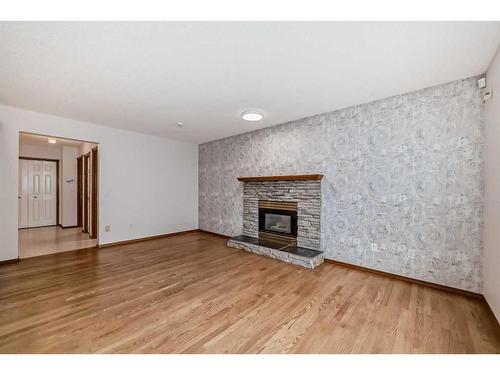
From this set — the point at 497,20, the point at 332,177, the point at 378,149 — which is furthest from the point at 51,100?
the point at 497,20

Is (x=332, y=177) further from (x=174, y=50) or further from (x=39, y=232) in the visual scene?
(x=39, y=232)

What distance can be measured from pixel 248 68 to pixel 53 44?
5.60ft

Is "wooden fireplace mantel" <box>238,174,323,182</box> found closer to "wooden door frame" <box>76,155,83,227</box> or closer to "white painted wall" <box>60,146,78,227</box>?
"wooden door frame" <box>76,155,83,227</box>

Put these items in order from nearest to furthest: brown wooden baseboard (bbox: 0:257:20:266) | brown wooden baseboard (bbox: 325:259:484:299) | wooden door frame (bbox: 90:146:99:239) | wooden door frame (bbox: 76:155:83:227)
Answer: brown wooden baseboard (bbox: 325:259:484:299)
brown wooden baseboard (bbox: 0:257:20:266)
wooden door frame (bbox: 90:146:99:239)
wooden door frame (bbox: 76:155:83:227)

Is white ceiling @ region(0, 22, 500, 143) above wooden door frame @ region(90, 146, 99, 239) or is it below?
above

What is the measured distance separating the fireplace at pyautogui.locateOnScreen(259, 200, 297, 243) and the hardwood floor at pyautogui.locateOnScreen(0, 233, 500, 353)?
92 cm

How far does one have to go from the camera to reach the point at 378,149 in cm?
303

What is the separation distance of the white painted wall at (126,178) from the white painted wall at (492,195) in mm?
5475

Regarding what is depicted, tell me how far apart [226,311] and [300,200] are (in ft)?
7.68

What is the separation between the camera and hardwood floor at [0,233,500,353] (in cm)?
164

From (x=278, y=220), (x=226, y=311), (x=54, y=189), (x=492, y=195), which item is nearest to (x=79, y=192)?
(x=54, y=189)

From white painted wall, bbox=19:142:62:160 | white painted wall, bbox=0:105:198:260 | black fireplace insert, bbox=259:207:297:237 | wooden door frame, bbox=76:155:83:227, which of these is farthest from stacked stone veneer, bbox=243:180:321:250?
white painted wall, bbox=19:142:62:160

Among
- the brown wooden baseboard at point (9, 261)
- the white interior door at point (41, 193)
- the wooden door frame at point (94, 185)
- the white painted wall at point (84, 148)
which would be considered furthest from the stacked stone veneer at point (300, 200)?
the white interior door at point (41, 193)

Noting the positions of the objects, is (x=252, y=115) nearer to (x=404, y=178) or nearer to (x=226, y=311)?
(x=404, y=178)
